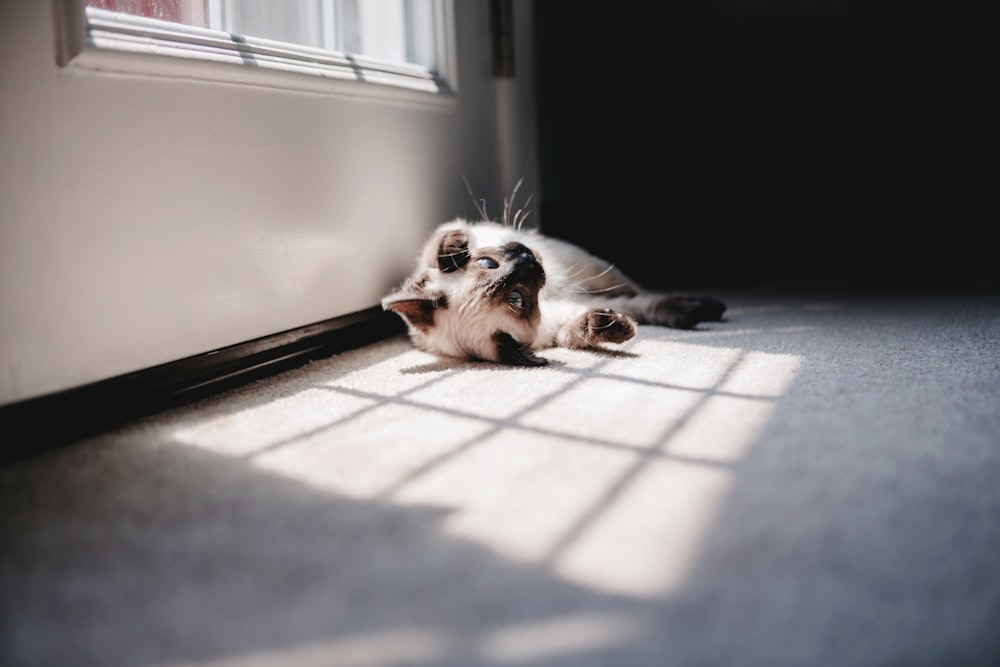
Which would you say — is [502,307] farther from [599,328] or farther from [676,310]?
[676,310]

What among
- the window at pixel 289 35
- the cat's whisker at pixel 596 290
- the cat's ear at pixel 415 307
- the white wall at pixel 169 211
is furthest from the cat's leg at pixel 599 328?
the window at pixel 289 35

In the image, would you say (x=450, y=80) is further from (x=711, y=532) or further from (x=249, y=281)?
(x=711, y=532)

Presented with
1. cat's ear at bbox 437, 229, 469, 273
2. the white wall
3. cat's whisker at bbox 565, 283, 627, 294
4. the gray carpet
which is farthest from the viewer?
cat's whisker at bbox 565, 283, 627, 294

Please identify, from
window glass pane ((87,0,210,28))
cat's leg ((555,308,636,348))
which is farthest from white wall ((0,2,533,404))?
cat's leg ((555,308,636,348))

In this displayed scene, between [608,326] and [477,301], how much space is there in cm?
34

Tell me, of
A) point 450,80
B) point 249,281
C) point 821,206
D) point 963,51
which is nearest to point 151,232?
point 249,281

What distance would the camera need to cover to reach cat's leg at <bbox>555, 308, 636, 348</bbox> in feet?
6.18

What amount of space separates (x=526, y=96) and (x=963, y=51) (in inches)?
77.4

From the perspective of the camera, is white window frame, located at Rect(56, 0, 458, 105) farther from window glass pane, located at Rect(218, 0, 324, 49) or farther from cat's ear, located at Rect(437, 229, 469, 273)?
cat's ear, located at Rect(437, 229, 469, 273)

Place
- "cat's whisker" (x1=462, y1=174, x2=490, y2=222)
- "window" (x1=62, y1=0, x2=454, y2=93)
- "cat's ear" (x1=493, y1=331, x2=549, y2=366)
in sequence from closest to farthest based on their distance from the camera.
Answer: "window" (x1=62, y1=0, x2=454, y2=93), "cat's ear" (x1=493, y1=331, x2=549, y2=366), "cat's whisker" (x1=462, y1=174, x2=490, y2=222)

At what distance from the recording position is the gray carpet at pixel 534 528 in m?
0.72

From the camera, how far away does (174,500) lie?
1.06m

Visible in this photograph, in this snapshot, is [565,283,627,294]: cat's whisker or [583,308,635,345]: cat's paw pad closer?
[583,308,635,345]: cat's paw pad

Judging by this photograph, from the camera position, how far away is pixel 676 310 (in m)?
2.12
